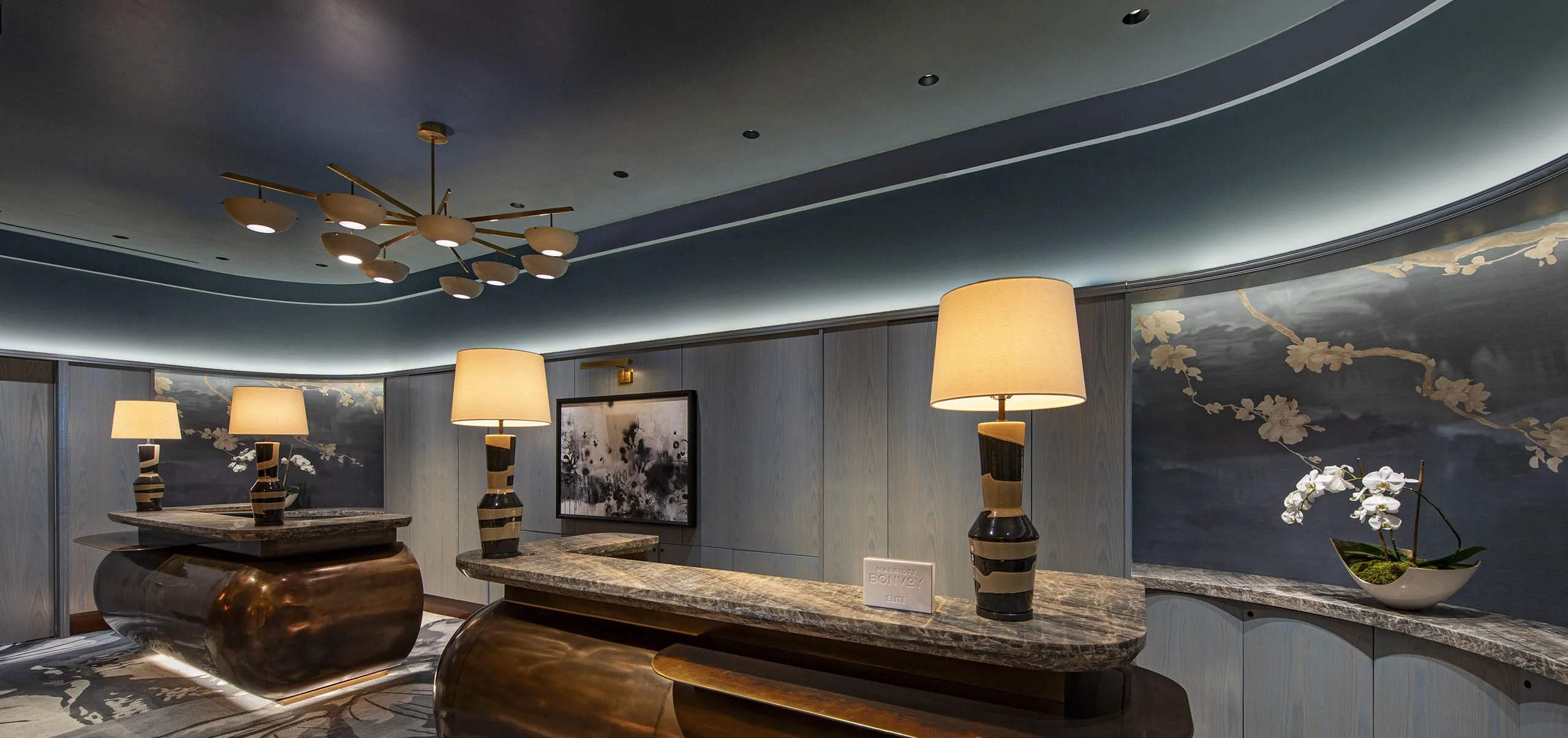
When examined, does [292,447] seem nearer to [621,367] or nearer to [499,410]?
[621,367]

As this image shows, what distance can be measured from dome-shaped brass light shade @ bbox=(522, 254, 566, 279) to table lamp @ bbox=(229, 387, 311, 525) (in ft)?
5.09

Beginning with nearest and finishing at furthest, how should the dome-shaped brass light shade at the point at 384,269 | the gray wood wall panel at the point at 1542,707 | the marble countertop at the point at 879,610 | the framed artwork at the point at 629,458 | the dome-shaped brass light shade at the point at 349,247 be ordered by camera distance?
the marble countertop at the point at 879,610 < the gray wood wall panel at the point at 1542,707 < the dome-shaped brass light shade at the point at 349,247 < the dome-shaped brass light shade at the point at 384,269 < the framed artwork at the point at 629,458

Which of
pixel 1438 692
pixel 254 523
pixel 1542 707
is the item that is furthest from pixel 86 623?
pixel 1542 707

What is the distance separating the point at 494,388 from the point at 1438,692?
11.2 feet

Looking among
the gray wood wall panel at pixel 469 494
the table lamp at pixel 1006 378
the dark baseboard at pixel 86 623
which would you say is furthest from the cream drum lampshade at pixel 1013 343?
the dark baseboard at pixel 86 623

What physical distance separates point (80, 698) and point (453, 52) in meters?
4.20

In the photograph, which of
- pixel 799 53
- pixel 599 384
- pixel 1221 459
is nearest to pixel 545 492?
pixel 599 384

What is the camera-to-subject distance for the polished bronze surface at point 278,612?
3645 millimetres

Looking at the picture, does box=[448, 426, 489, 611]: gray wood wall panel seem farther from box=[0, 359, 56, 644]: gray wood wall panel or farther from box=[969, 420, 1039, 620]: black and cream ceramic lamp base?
box=[969, 420, 1039, 620]: black and cream ceramic lamp base

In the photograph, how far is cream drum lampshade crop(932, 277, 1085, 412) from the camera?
157cm

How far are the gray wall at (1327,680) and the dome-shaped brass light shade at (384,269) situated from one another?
412cm

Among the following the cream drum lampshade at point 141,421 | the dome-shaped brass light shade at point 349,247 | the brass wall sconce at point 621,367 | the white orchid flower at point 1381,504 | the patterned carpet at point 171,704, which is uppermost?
the dome-shaped brass light shade at point 349,247

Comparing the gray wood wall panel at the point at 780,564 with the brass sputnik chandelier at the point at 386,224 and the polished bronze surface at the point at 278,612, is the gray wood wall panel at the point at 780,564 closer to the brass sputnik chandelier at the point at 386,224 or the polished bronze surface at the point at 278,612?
the polished bronze surface at the point at 278,612

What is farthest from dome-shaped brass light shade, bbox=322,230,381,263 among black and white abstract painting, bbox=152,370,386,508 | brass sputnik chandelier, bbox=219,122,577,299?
black and white abstract painting, bbox=152,370,386,508
